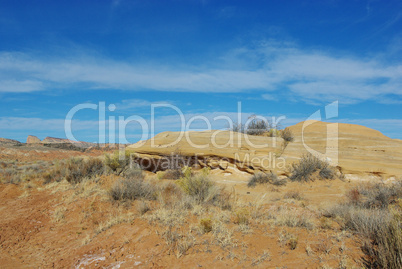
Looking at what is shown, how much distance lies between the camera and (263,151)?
1419 cm

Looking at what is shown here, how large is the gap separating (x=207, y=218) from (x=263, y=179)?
7.76 metres

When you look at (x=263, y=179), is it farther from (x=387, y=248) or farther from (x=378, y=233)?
(x=387, y=248)

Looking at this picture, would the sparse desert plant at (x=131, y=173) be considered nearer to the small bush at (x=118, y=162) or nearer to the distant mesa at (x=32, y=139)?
the small bush at (x=118, y=162)

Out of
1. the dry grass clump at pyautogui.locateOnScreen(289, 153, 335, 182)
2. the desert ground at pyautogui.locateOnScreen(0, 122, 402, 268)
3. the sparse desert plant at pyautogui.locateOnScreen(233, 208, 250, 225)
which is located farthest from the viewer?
the dry grass clump at pyautogui.locateOnScreen(289, 153, 335, 182)

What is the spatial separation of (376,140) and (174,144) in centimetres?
1208

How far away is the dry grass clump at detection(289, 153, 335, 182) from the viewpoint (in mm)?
12320

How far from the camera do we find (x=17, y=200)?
30.3ft

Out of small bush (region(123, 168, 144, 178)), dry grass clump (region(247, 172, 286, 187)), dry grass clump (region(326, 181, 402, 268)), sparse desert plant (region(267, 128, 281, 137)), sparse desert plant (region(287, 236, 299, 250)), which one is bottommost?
dry grass clump (region(247, 172, 286, 187))

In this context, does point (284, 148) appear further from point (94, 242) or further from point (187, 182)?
point (94, 242)

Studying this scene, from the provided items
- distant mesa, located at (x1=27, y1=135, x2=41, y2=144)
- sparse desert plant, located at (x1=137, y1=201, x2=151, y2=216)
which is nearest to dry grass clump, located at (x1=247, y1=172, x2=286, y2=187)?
sparse desert plant, located at (x1=137, y1=201, x2=151, y2=216)

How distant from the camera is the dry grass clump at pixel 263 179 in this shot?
12219 mm

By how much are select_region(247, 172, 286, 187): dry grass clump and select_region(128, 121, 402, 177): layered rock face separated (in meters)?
0.63

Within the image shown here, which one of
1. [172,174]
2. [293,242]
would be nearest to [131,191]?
[293,242]

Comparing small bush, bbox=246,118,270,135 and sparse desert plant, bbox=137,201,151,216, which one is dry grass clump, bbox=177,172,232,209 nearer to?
sparse desert plant, bbox=137,201,151,216
